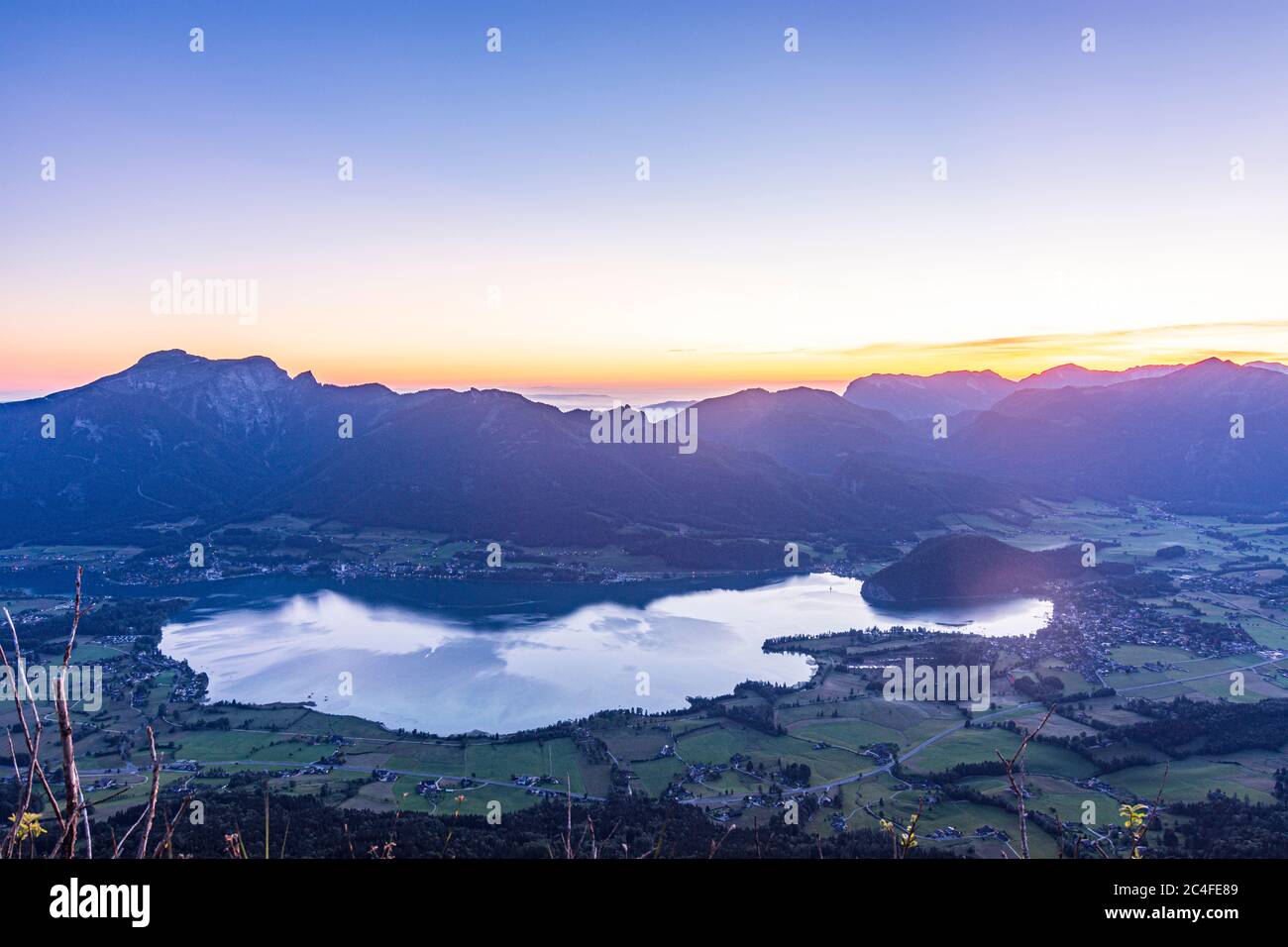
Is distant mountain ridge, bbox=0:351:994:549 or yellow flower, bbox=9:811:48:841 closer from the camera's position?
yellow flower, bbox=9:811:48:841

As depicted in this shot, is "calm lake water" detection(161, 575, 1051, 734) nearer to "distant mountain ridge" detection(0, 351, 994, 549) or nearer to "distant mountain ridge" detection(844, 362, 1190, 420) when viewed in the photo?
"distant mountain ridge" detection(0, 351, 994, 549)

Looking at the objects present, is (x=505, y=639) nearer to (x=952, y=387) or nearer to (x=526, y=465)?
(x=526, y=465)

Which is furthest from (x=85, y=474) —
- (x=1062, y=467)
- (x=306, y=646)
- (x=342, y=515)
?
(x=1062, y=467)

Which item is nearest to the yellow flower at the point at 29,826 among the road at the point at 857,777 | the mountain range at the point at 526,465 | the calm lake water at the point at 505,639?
the road at the point at 857,777

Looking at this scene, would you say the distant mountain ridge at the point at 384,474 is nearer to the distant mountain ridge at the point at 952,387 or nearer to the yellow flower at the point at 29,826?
the yellow flower at the point at 29,826

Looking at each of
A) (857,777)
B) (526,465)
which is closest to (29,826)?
(857,777)

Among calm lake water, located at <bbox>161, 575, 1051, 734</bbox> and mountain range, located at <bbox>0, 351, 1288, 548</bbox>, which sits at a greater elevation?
mountain range, located at <bbox>0, 351, 1288, 548</bbox>

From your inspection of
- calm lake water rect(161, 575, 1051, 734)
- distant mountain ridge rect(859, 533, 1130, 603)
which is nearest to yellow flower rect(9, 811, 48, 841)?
calm lake water rect(161, 575, 1051, 734)
